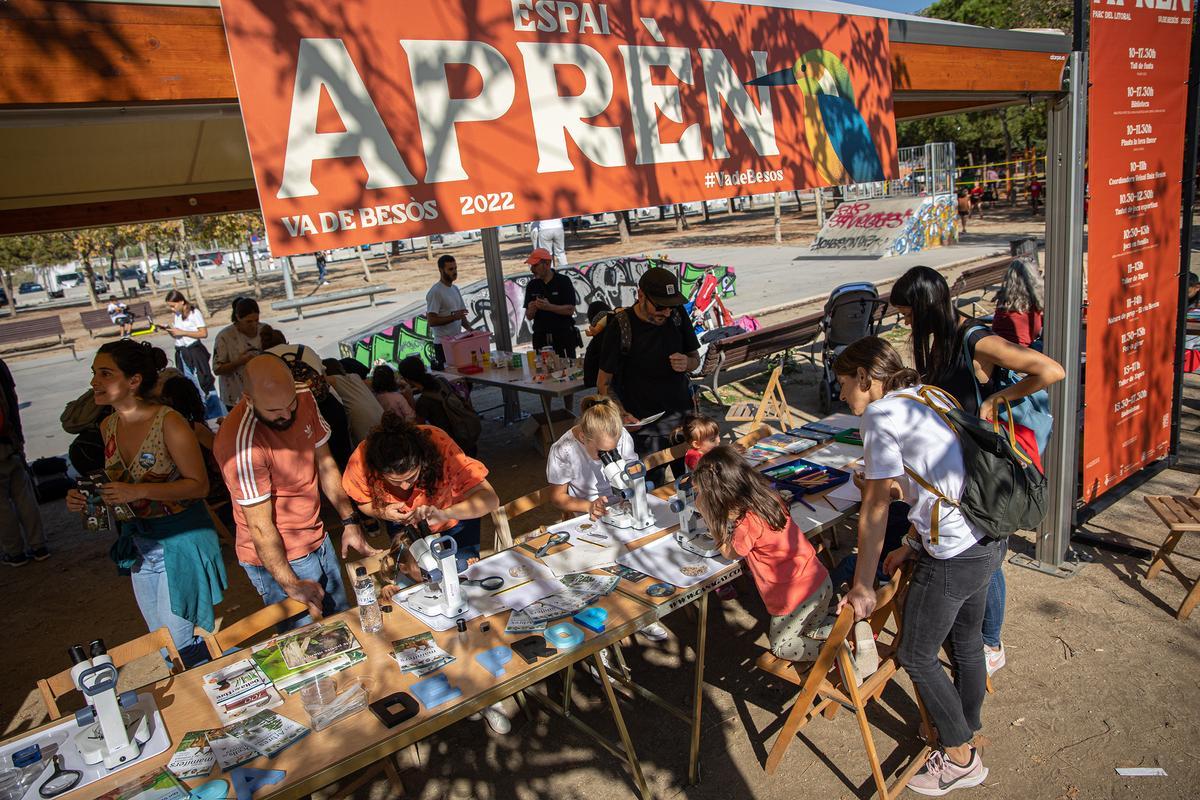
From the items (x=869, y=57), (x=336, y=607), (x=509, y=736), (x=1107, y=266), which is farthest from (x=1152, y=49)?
(x=336, y=607)

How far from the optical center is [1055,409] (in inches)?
167

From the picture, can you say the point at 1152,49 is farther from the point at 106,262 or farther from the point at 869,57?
the point at 106,262

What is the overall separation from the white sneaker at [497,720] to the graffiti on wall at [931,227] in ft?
66.2

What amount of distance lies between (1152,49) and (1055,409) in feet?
7.13

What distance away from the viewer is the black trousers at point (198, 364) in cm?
1073

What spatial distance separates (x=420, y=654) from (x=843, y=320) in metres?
6.35

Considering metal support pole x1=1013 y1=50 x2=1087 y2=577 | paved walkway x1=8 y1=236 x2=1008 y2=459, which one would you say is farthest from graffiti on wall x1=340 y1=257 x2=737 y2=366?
metal support pole x1=1013 y1=50 x2=1087 y2=577

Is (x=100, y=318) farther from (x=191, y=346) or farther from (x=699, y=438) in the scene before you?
(x=699, y=438)

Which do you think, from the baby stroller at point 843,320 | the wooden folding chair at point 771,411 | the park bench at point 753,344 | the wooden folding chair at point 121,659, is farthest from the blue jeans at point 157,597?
the baby stroller at point 843,320

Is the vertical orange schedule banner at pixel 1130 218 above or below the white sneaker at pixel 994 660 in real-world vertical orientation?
above

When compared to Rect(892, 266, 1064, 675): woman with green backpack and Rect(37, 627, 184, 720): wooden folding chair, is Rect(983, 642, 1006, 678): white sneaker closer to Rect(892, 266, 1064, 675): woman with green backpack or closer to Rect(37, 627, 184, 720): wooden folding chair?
Rect(892, 266, 1064, 675): woman with green backpack

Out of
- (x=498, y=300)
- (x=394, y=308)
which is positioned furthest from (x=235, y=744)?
(x=394, y=308)

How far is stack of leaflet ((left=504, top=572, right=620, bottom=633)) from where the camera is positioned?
2811mm

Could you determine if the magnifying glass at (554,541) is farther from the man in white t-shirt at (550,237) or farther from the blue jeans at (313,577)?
the man in white t-shirt at (550,237)
